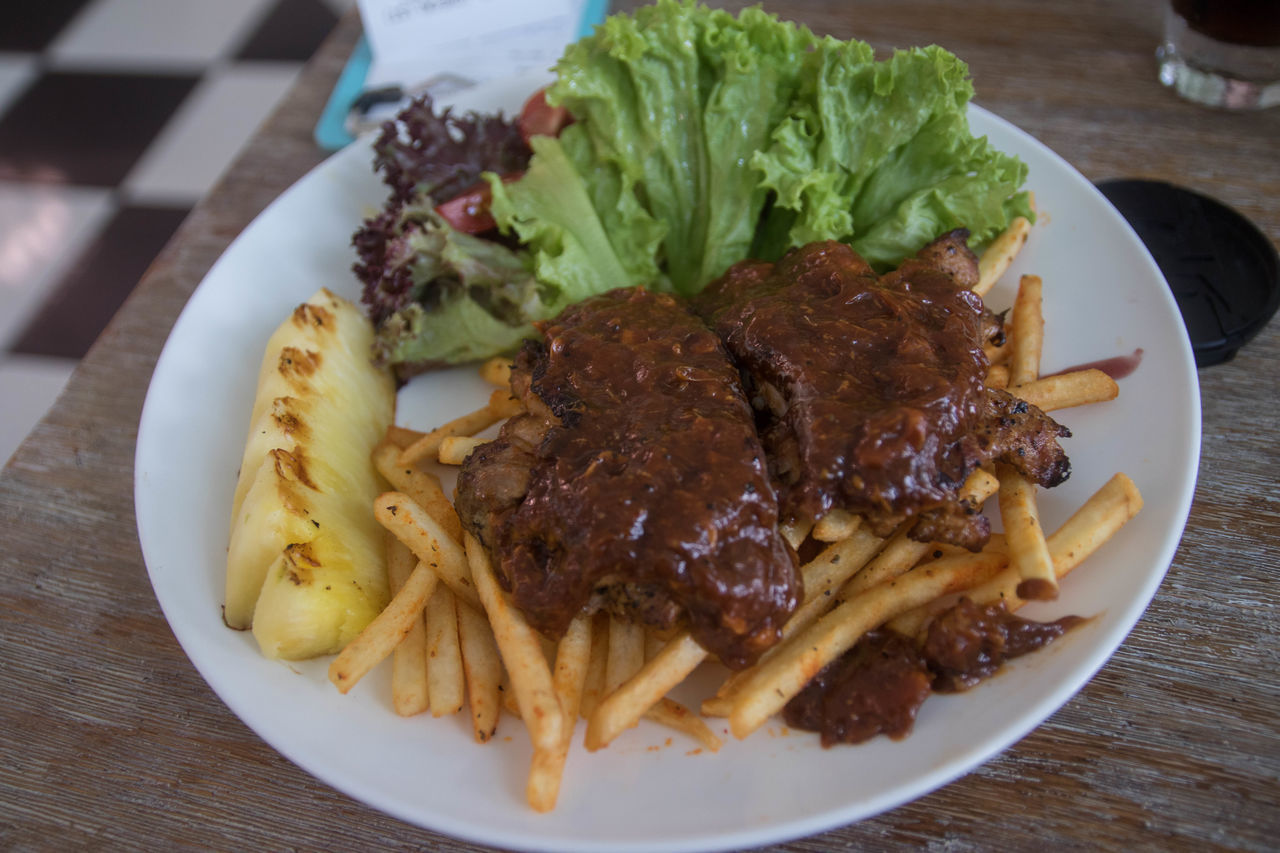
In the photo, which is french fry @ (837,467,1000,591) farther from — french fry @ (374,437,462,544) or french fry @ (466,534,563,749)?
french fry @ (374,437,462,544)

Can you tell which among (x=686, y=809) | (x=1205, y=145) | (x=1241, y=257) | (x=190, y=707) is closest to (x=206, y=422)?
(x=190, y=707)

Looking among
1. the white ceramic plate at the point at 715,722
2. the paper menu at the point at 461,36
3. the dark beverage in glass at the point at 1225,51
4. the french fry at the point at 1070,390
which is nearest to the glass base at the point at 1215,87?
the dark beverage in glass at the point at 1225,51

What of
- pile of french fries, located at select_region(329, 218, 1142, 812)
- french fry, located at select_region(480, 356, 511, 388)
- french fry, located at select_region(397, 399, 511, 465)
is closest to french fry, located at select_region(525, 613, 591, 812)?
pile of french fries, located at select_region(329, 218, 1142, 812)

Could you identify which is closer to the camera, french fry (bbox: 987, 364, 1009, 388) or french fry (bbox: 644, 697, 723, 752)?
french fry (bbox: 644, 697, 723, 752)

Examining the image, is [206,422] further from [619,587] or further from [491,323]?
[619,587]

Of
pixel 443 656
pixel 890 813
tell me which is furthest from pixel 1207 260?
pixel 443 656
